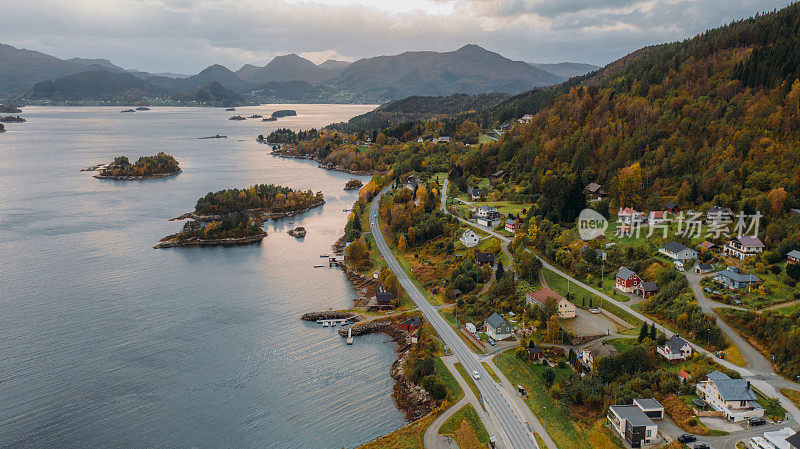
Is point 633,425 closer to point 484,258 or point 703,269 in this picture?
point 703,269

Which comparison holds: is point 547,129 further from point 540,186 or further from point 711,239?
point 711,239

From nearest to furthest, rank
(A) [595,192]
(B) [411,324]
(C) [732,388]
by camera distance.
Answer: (C) [732,388], (B) [411,324], (A) [595,192]

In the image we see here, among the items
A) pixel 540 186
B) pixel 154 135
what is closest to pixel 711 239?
pixel 540 186

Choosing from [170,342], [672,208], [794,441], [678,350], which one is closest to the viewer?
[794,441]

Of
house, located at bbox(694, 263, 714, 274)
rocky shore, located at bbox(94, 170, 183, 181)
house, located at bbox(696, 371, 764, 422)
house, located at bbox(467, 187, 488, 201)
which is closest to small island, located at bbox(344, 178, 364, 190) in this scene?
house, located at bbox(467, 187, 488, 201)

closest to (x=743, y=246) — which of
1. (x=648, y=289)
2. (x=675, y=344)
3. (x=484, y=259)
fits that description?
(x=648, y=289)

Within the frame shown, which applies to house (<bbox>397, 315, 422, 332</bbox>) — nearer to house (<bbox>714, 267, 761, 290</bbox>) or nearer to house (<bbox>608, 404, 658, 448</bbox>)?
house (<bbox>608, 404, 658, 448</bbox>)

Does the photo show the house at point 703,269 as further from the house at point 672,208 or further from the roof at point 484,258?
the roof at point 484,258
